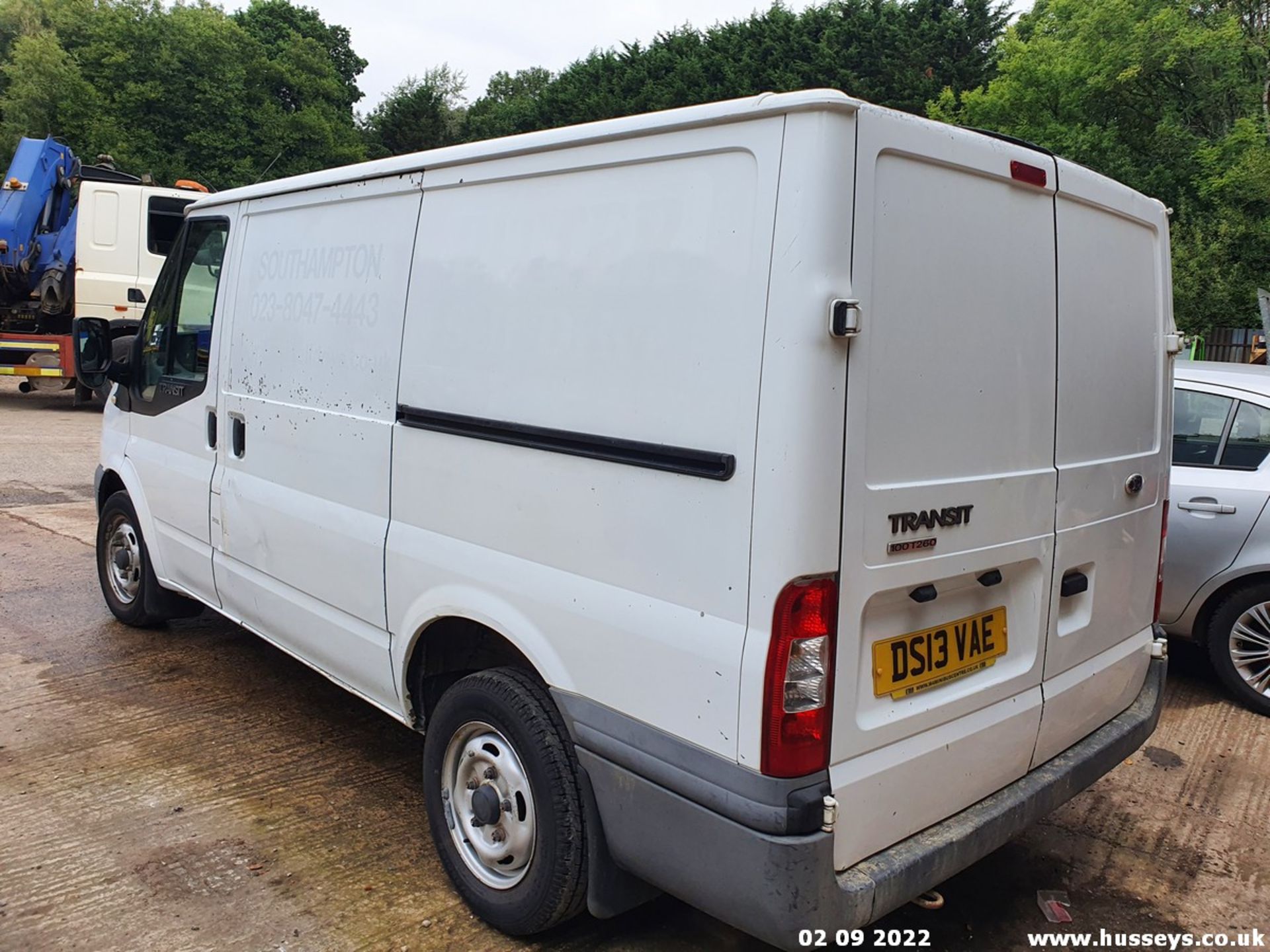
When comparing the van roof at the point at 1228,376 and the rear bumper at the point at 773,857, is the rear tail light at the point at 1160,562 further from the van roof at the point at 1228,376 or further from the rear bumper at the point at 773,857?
the van roof at the point at 1228,376

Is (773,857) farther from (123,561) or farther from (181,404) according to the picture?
(123,561)

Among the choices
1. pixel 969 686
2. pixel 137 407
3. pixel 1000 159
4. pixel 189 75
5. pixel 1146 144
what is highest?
pixel 189 75

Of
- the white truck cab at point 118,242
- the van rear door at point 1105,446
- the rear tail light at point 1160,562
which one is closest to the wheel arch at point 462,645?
the van rear door at point 1105,446

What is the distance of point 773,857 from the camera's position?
2100 mm

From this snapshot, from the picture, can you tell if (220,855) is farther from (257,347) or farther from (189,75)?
(189,75)

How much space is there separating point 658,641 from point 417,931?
1265mm

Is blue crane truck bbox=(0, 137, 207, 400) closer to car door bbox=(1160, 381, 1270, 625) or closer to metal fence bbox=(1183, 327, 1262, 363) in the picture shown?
car door bbox=(1160, 381, 1270, 625)

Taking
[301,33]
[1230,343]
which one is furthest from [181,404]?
[301,33]

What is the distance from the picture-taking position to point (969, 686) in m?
2.53

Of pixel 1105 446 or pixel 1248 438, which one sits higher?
pixel 1248 438

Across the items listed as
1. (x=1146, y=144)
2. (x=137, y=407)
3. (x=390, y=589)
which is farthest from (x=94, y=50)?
(x=390, y=589)

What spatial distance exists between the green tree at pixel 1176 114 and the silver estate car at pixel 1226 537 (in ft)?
42.9

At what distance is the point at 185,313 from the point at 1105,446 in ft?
12.6

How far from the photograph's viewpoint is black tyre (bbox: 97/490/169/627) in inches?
199
